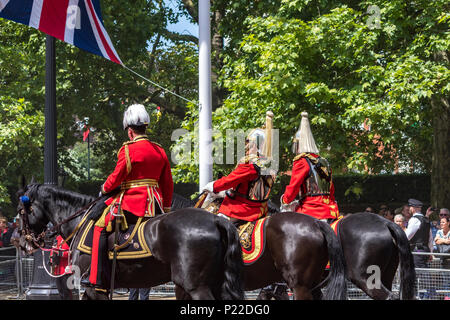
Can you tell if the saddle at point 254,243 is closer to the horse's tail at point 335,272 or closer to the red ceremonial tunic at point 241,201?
the red ceremonial tunic at point 241,201

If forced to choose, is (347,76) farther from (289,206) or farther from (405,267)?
(405,267)

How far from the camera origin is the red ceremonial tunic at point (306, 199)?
7.71 m

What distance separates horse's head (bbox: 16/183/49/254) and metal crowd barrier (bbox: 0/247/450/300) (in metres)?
5.06

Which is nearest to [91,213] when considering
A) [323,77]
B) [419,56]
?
[323,77]

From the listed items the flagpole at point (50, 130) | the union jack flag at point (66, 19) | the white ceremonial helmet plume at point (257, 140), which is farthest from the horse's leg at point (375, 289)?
the union jack flag at point (66, 19)

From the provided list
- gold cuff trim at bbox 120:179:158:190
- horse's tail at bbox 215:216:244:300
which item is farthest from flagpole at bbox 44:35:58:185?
horse's tail at bbox 215:216:244:300

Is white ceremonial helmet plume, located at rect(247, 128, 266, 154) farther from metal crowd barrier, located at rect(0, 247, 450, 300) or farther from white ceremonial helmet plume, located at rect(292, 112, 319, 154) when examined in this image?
metal crowd barrier, located at rect(0, 247, 450, 300)

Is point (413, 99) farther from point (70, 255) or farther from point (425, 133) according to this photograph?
point (70, 255)

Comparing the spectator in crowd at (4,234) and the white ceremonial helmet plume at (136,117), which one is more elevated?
the white ceremonial helmet plume at (136,117)

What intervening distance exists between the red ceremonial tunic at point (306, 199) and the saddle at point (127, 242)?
1955mm

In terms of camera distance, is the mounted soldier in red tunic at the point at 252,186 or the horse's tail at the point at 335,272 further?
the mounted soldier in red tunic at the point at 252,186

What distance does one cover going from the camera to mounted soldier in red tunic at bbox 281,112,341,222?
25.4 ft

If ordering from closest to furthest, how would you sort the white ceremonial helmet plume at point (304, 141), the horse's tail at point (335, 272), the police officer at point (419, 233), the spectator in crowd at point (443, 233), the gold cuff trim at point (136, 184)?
the horse's tail at point (335, 272)
the gold cuff trim at point (136, 184)
the white ceremonial helmet plume at point (304, 141)
the police officer at point (419, 233)
the spectator in crowd at point (443, 233)

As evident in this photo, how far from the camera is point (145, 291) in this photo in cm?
1024
